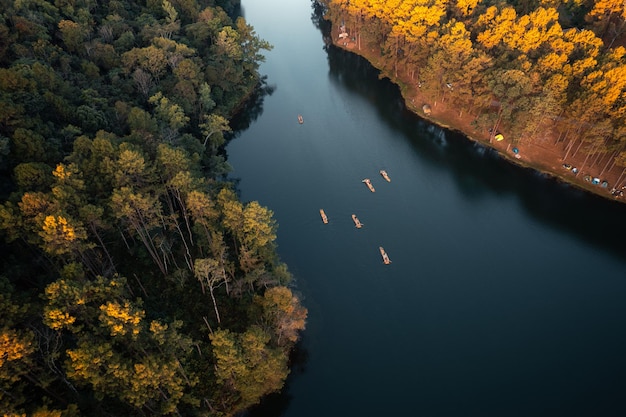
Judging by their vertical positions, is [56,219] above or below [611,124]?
below

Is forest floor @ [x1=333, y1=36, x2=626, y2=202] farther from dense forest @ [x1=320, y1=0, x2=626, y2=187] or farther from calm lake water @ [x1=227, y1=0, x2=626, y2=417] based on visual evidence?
calm lake water @ [x1=227, y1=0, x2=626, y2=417]

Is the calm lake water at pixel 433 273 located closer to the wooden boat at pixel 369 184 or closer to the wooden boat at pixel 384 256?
the wooden boat at pixel 384 256

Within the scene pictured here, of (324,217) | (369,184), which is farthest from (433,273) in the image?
(369,184)

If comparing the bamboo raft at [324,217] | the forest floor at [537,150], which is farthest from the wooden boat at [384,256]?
the forest floor at [537,150]

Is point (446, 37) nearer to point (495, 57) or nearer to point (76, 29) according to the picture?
point (495, 57)

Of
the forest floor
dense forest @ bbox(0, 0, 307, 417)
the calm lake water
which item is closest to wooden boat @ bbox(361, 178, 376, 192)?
the calm lake water

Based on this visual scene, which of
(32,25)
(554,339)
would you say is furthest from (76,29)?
(554,339)

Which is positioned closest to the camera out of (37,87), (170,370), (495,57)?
(170,370)
